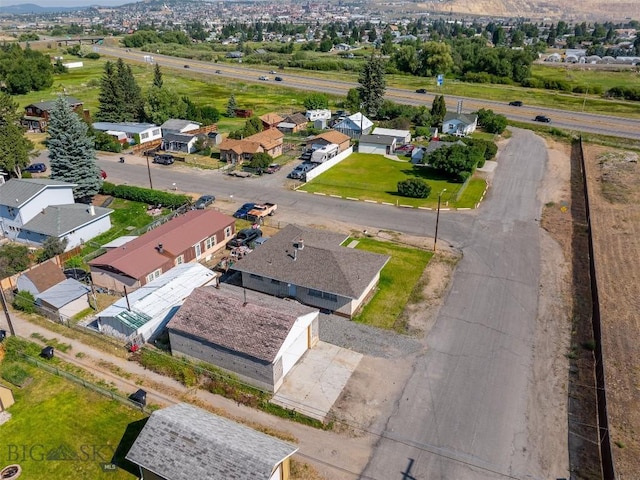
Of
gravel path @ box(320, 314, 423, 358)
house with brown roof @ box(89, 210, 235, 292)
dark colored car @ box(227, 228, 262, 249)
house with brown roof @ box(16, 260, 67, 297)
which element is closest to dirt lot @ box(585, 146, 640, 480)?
gravel path @ box(320, 314, 423, 358)

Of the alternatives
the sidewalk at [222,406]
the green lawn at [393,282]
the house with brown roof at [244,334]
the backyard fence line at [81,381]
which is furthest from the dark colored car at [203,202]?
the backyard fence line at [81,381]

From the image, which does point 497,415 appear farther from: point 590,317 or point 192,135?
point 192,135

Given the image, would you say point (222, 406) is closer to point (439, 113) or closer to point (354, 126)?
point (354, 126)

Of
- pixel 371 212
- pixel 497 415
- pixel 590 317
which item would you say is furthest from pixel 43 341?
pixel 590 317

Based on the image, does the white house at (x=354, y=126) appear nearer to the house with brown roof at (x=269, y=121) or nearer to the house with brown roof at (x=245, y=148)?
the house with brown roof at (x=269, y=121)

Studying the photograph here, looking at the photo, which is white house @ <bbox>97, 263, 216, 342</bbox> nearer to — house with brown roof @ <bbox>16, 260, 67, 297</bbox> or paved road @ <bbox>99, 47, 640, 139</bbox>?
house with brown roof @ <bbox>16, 260, 67, 297</bbox>
